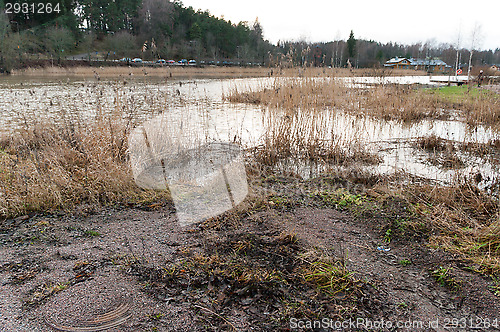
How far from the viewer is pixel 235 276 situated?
2227 millimetres

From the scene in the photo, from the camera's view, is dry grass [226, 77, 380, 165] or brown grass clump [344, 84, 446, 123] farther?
brown grass clump [344, 84, 446, 123]

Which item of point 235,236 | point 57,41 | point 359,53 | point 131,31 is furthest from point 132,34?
point 235,236

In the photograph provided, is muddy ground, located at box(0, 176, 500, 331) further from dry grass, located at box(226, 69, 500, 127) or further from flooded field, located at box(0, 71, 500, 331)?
dry grass, located at box(226, 69, 500, 127)

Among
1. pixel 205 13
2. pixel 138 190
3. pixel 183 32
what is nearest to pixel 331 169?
pixel 138 190

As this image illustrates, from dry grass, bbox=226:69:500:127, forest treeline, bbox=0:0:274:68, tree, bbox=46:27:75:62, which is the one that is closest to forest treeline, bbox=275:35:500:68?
dry grass, bbox=226:69:500:127

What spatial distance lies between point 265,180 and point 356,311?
8.86 ft

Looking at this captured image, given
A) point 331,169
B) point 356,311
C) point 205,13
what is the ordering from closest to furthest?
point 356,311, point 331,169, point 205,13

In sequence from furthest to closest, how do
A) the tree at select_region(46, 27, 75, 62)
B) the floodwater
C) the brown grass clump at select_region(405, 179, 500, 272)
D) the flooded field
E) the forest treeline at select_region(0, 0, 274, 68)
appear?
1. the forest treeline at select_region(0, 0, 274, 68)
2. the tree at select_region(46, 27, 75, 62)
3. the floodwater
4. the brown grass clump at select_region(405, 179, 500, 272)
5. the flooded field

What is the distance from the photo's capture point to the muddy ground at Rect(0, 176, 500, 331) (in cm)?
187

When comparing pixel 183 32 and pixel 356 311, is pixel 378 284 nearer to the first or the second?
pixel 356 311

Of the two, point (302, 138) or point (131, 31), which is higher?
point (131, 31)

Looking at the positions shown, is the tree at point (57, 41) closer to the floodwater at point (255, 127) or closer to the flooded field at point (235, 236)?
the floodwater at point (255, 127)

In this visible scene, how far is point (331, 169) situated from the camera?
16.9ft

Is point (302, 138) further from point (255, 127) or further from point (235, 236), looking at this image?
point (235, 236)
